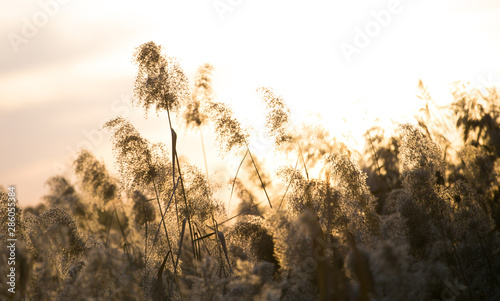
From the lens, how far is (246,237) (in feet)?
21.8

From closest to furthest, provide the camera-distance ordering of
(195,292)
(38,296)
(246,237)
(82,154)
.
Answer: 1. (195,292)
2. (38,296)
3. (246,237)
4. (82,154)

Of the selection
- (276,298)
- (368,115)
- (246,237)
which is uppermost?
(368,115)

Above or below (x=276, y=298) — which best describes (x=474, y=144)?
above

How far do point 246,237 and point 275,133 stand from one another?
1.52 m

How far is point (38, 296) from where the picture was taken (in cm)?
557

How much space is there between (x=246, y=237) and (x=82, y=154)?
6.80 meters

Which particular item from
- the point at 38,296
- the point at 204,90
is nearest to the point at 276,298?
the point at 38,296

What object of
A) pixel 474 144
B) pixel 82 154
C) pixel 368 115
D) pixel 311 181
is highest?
pixel 82 154

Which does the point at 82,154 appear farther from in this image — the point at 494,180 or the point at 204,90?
the point at 494,180

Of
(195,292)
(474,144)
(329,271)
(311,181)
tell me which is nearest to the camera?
(329,271)

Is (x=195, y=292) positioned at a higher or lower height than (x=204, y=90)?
lower

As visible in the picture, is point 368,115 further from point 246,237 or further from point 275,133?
point 246,237

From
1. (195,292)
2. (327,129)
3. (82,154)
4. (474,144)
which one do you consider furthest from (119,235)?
(195,292)

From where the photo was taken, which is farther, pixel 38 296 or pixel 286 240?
pixel 38 296
